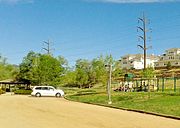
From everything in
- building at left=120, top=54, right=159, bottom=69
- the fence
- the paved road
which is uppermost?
building at left=120, top=54, right=159, bottom=69

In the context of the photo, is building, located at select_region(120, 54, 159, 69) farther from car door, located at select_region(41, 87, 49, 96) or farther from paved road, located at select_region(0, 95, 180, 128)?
paved road, located at select_region(0, 95, 180, 128)

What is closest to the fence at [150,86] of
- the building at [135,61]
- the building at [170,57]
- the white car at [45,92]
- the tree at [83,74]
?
the white car at [45,92]

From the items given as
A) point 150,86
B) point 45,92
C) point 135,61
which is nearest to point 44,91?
point 45,92

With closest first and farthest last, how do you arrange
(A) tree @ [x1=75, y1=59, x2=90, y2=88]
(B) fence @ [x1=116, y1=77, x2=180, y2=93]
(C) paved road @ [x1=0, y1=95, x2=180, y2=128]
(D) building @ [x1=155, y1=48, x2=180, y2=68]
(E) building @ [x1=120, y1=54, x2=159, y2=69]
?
(C) paved road @ [x1=0, y1=95, x2=180, y2=128], (B) fence @ [x1=116, y1=77, x2=180, y2=93], (A) tree @ [x1=75, y1=59, x2=90, y2=88], (D) building @ [x1=155, y1=48, x2=180, y2=68], (E) building @ [x1=120, y1=54, x2=159, y2=69]

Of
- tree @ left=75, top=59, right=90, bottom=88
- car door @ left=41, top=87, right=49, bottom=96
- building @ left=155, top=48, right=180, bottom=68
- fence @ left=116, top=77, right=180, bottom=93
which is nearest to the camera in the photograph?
fence @ left=116, top=77, right=180, bottom=93

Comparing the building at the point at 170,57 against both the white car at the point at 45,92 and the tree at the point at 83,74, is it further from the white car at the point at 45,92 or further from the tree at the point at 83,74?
the white car at the point at 45,92

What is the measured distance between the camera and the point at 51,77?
6712 cm

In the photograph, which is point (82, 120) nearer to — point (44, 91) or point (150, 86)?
point (150, 86)

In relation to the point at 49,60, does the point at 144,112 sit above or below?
below

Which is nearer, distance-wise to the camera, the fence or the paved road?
the paved road

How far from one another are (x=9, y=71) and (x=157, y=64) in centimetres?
6047

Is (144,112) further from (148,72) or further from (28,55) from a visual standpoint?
(28,55)

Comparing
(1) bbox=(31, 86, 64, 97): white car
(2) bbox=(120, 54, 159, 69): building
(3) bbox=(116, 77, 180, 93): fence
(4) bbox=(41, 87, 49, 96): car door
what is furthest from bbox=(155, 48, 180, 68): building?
(4) bbox=(41, 87, 49, 96): car door

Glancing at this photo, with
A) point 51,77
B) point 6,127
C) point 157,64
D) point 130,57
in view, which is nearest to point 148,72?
point 6,127
